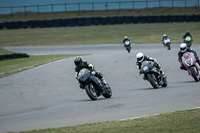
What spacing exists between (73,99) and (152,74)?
2.61 meters

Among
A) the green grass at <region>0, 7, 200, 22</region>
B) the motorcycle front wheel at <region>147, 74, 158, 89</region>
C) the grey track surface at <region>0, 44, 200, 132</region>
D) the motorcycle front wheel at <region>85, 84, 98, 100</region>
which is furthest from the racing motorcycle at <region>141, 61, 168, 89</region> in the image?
the green grass at <region>0, 7, 200, 22</region>

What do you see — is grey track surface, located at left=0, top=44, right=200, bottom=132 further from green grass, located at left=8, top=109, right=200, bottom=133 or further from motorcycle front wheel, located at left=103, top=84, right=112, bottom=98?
green grass, located at left=8, top=109, right=200, bottom=133

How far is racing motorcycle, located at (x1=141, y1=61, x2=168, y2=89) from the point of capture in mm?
13078

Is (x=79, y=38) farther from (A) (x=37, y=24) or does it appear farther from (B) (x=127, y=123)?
(B) (x=127, y=123)

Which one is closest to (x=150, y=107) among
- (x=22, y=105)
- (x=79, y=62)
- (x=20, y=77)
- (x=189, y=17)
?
(x=79, y=62)

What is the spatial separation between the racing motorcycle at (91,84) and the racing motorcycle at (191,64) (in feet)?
11.6

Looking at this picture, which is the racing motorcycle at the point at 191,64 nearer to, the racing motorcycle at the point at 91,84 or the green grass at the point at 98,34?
the racing motorcycle at the point at 91,84

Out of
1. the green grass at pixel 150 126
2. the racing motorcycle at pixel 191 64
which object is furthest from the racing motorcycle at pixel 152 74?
the green grass at pixel 150 126

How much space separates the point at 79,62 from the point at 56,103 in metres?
1.18

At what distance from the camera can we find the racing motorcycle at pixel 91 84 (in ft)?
36.3

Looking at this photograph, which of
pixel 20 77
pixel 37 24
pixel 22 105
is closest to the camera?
pixel 22 105

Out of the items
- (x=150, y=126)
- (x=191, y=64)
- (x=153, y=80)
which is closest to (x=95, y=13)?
(x=191, y=64)

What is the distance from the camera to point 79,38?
47125 millimetres

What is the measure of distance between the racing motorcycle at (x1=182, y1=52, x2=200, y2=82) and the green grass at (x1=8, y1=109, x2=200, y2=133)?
6.25 meters
